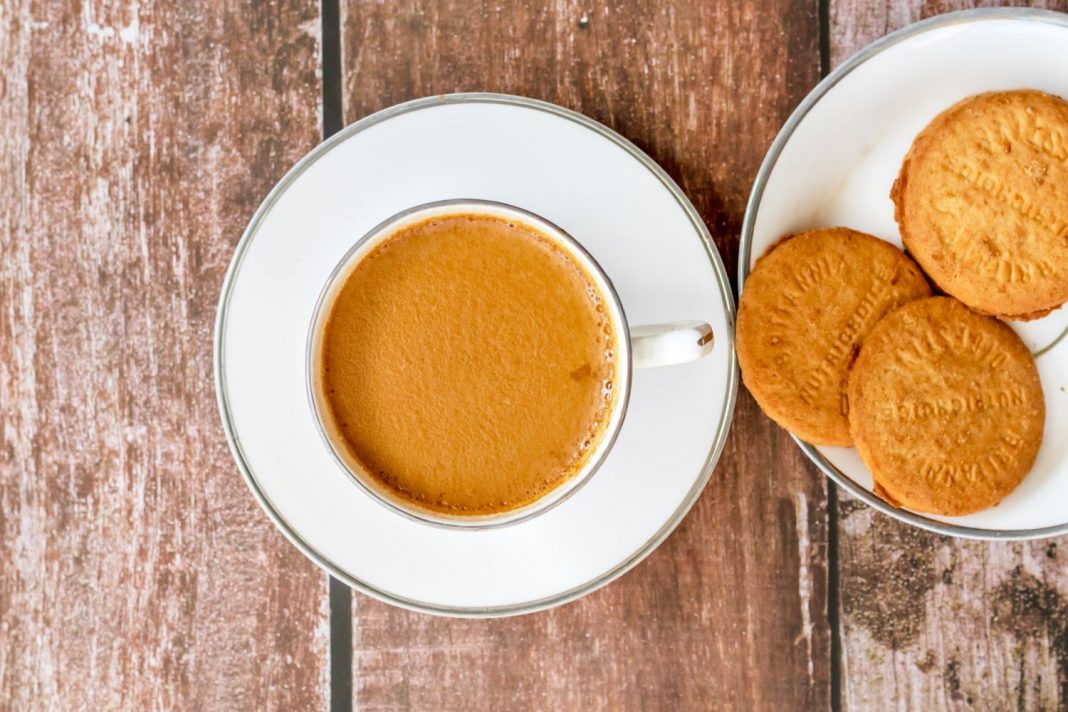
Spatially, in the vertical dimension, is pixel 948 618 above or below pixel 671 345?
below

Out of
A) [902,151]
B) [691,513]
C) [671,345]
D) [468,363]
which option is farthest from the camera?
[691,513]

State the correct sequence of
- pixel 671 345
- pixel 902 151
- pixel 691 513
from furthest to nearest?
pixel 691 513 → pixel 902 151 → pixel 671 345

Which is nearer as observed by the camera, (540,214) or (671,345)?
(671,345)

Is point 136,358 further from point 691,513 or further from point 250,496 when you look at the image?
point 691,513

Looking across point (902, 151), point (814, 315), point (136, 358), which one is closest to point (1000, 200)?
point (902, 151)

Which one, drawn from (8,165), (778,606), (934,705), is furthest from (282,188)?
(934,705)

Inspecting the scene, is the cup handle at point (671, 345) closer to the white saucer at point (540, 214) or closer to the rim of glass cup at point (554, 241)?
the rim of glass cup at point (554, 241)
